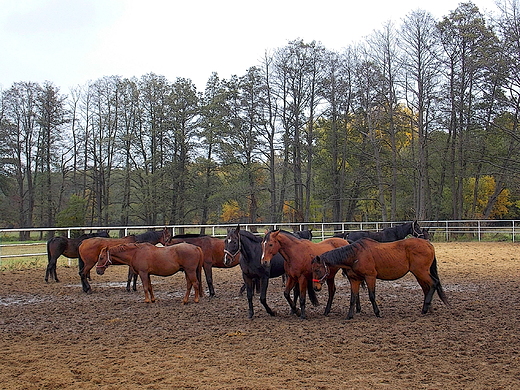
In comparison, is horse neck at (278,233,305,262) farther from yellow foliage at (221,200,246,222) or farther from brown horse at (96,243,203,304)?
yellow foliage at (221,200,246,222)

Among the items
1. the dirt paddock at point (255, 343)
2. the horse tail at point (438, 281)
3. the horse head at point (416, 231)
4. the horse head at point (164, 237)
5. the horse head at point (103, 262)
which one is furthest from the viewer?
the horse head at point (416, 231)

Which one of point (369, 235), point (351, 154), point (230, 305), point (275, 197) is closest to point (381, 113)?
point (351, 154)

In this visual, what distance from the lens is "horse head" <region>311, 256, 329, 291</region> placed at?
7.00m

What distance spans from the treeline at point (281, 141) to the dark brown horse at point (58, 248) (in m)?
18.1

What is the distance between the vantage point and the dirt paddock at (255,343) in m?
4.35

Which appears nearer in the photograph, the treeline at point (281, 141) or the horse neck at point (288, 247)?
the horse neck at point (288, 247)

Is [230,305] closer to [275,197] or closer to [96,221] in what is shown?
[275,197]

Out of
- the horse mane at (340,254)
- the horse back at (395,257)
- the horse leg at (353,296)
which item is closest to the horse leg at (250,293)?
the horse mane at (340,254)

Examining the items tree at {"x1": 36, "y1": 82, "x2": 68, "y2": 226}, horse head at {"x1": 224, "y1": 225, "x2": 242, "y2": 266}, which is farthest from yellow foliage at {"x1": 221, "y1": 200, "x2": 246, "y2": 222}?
horse head at {"x1": 224, "y1": 225, "x2": 242, "y2": 266}

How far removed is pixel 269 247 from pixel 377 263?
1.72 meters

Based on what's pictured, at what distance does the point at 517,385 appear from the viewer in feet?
13.3

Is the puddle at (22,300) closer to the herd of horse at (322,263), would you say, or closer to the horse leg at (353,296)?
the herd of horse at (322,263)

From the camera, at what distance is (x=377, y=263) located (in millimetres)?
7320

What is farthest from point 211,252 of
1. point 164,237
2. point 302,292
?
point 302,292
